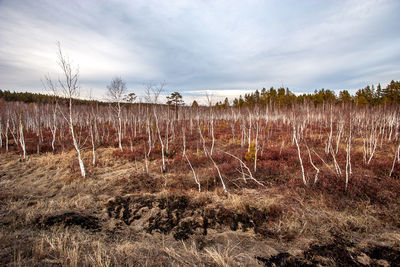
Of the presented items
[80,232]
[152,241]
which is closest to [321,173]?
[152,241]

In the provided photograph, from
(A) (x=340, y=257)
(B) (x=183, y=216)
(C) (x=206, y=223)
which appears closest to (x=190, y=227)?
(C) (x=206, y=223)

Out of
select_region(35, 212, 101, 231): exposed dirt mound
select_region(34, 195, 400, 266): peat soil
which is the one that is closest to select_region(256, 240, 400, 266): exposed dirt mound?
select_region(34, 195, 400, 266): peat soil

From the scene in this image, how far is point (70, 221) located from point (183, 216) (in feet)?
10.8

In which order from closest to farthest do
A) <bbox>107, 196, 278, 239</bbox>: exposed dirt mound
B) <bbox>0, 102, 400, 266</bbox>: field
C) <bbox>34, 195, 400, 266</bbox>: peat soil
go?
<bbox>34, 195, 400, 266</bbox>: peat soil
<bbox>0, 102, 400, 266</bbox>: field
<bbox>107, 196, 278, 239</bbox>: exposed dirt mound

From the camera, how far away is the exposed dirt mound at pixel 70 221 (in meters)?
4.74

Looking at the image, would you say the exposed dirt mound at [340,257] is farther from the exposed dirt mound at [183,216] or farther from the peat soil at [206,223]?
the exposed dirt mound at [183,216]

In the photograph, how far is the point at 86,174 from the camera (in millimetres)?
8922

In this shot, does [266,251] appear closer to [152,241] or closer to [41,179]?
[152,241]

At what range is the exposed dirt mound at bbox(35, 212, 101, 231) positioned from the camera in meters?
4.74

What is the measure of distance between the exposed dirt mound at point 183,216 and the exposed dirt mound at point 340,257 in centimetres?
90

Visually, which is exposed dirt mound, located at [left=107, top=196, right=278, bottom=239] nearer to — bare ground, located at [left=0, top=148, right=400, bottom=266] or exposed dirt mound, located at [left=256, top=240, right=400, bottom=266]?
bare ground, located at [left=0, top=148, right=400, bottom=266]

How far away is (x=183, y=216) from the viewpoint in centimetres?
513

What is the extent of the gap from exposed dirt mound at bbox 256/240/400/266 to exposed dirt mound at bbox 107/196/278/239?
2.95 ft

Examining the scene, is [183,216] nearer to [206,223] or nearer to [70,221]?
[206,223]
